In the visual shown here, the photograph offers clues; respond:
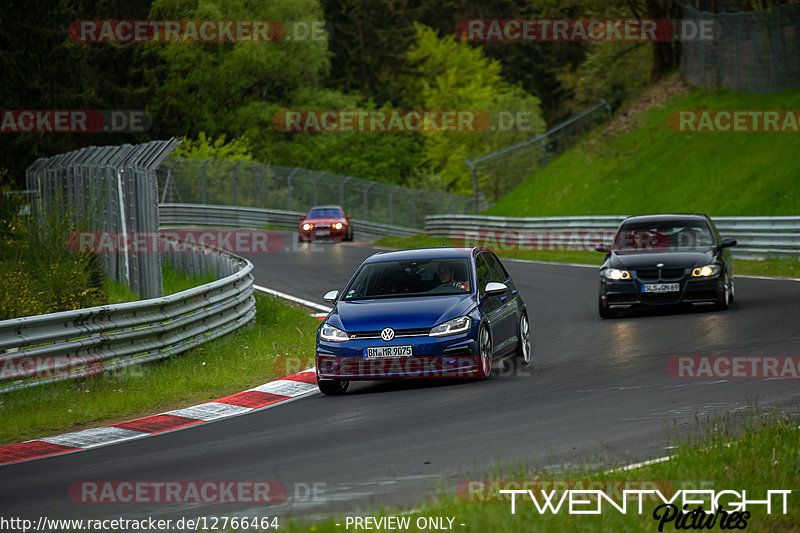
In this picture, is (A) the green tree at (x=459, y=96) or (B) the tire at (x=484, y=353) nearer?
(B) the tire at (x=484, y=353)

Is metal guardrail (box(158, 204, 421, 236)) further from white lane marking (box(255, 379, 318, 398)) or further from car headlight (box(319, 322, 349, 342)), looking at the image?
car headlight (box(319, 322, 349, 342))

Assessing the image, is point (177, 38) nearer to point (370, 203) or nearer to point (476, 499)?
point (370, 203)

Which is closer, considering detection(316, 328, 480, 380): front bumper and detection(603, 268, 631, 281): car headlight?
detection(316, 328, 480, 380): front bumper

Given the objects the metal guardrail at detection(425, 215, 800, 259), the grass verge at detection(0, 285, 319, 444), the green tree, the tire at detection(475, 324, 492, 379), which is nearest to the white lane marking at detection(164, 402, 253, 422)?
the grass verge at detection(0, 285, 319, 444)

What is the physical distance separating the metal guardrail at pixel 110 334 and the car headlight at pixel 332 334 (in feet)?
9.09

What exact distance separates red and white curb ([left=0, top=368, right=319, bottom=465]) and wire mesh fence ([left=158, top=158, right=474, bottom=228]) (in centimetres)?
4322

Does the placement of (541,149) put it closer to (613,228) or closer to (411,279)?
(613,228)

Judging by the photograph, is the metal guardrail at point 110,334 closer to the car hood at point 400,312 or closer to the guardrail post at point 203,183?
the car hood at point 400,312

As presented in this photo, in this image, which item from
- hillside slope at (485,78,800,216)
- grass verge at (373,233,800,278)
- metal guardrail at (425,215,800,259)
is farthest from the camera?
hillside slope at (485,78,800,216)

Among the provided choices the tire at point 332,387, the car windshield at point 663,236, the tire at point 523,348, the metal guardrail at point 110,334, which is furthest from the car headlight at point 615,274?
the tire at point 332,387

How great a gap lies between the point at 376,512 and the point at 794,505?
7.78 ft

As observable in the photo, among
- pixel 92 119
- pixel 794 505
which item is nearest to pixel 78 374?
pixel 794 505

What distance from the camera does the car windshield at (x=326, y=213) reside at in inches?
1815

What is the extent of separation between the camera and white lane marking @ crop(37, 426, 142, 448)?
1016 centimetres
